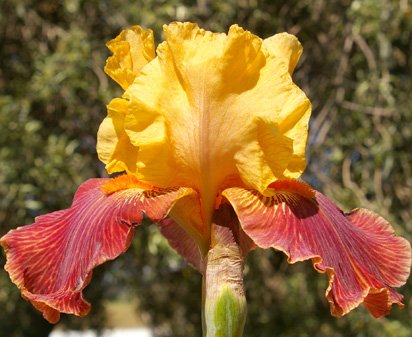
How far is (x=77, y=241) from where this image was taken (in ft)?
3.81

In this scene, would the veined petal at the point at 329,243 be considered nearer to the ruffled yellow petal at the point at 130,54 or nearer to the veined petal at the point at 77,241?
the veined petal at the point at 77,241

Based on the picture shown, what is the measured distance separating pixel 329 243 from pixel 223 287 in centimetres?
17

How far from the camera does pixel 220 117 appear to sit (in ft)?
3.92

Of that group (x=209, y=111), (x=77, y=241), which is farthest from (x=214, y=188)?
(x=77, y=241)

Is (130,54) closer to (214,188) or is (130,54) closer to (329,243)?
(214,188)

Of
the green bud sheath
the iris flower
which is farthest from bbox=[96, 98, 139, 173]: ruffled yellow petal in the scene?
the green bud sheath

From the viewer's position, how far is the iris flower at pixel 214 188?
114 cm

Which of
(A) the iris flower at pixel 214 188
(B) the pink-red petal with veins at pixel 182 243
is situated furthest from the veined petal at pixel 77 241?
(B) the pink-red petal with veins at pixel 182 243

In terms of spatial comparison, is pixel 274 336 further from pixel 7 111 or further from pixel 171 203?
pixel 171 203

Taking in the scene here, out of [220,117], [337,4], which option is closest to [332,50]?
[337,4]

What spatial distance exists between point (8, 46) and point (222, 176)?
125 inches

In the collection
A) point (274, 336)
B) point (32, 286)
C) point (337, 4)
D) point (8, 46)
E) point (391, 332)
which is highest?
point (32, 286)

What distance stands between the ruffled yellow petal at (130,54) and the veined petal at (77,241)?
0.60 ft

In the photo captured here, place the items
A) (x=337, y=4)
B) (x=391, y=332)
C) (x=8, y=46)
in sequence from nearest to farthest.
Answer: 1. (x=391, y=332)
2. (x=337, y=4)
3. (x=8, y=46)
